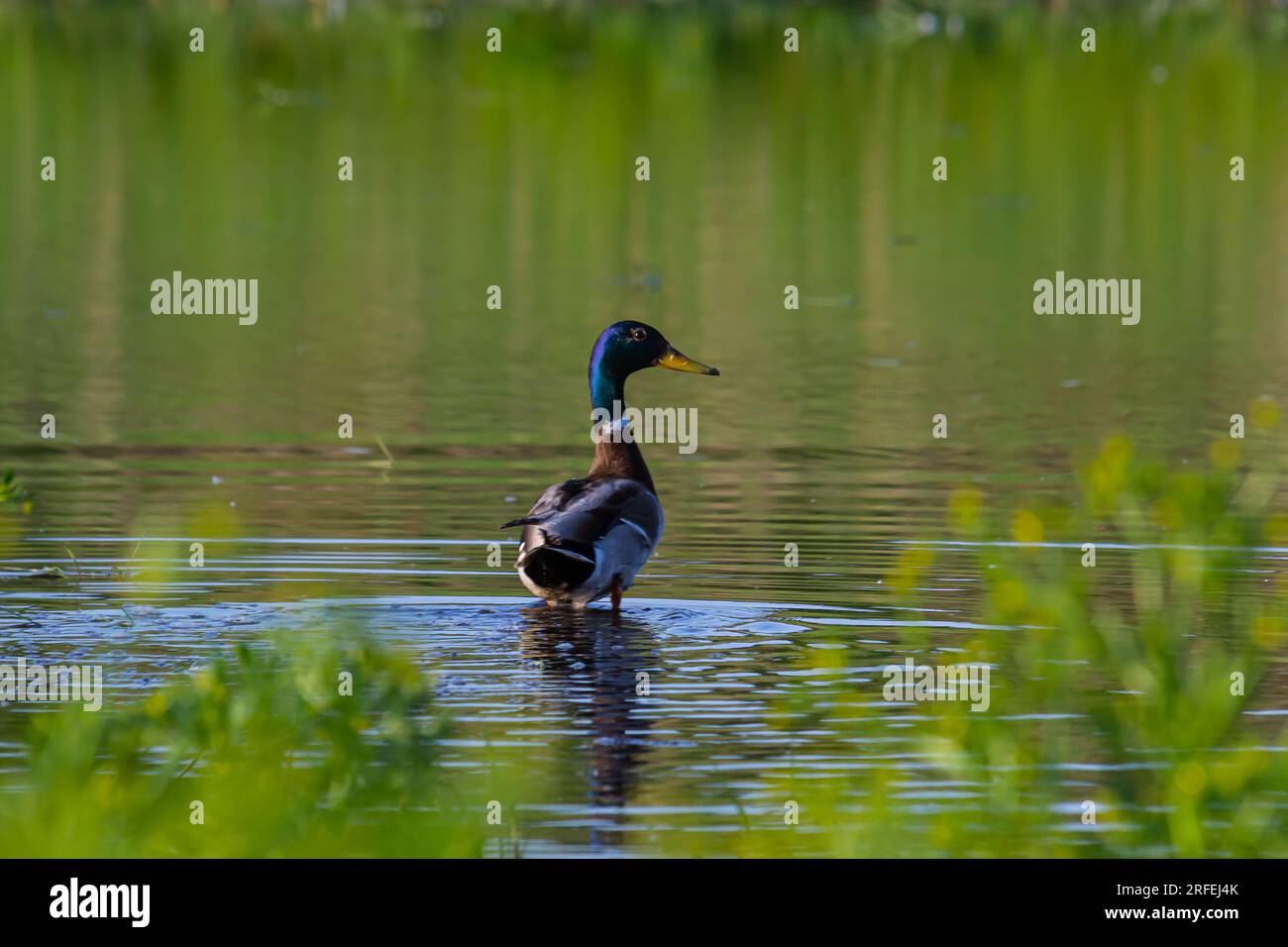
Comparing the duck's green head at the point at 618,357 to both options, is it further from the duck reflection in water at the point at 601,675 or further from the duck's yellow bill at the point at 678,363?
the duck reflection in water at the point at 601,675

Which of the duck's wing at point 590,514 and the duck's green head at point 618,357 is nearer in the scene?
the duck's wing at point 590,514

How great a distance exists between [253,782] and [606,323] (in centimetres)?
1503

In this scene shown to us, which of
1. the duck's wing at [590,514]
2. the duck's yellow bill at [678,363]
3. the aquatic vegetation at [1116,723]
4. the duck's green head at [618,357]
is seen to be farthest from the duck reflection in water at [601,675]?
the duck's yellow bill at [678,363]

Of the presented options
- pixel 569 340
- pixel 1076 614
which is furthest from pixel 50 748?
pixel 569 340

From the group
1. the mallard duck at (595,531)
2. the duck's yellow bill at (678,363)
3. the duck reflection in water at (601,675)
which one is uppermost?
the duck's yellow bill at (678,363)

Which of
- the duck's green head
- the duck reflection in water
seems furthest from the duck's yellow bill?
the duck reflection in water

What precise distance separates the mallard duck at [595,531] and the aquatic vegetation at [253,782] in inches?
176

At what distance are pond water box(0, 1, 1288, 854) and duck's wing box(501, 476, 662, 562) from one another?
0.31m

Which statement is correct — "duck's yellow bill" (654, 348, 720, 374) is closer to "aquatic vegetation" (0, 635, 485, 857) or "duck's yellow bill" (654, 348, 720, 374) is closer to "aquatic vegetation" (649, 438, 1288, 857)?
"aquatic vegetation" (649, 438, 1288, 857)

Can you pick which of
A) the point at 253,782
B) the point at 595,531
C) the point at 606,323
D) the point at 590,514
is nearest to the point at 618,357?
the point at 590,514

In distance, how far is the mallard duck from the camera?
10672 millimetres

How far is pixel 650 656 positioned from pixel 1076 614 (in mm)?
4505

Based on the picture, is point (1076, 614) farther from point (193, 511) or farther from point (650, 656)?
point (193, 511)

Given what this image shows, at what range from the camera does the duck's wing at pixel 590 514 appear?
10688 mm
